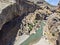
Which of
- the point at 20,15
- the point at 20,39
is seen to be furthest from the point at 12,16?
the point at 20,39

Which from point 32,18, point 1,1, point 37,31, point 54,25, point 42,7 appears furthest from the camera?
point 42,7

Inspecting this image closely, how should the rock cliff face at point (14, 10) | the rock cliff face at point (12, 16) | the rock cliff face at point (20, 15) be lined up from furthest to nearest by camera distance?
the rock cliff face at point (20, 15)
the rock cliff face at point (12, 16)
the rock cliff face at point (14, 10)

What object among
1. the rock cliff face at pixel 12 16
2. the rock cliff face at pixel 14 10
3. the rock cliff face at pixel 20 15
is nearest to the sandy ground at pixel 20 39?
the rock cliff face at pixel 20 15

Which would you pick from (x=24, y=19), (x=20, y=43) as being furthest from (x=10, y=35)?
(x=20, y=43)

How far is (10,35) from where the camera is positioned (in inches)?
1064

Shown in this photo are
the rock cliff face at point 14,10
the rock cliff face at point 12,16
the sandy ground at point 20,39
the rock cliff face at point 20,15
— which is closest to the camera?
the sandy ground at point 20,39

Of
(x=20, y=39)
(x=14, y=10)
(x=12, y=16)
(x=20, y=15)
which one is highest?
(x=14, y=10)

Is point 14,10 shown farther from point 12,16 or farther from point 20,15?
point 20,15

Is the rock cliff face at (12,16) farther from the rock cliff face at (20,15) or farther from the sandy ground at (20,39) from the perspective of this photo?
the sandy ground at (20,39)

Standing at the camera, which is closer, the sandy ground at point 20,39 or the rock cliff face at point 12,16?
the sandy ground at point 20,39

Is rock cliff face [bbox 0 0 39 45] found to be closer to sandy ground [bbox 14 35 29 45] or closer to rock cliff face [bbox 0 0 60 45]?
rock cliff face [bbox 0 0 60 45]

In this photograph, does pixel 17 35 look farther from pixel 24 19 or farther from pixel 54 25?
pixel 54 25

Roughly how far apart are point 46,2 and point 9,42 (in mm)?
7932

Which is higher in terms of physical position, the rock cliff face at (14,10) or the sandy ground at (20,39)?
the rock cliff face at (14,10)
